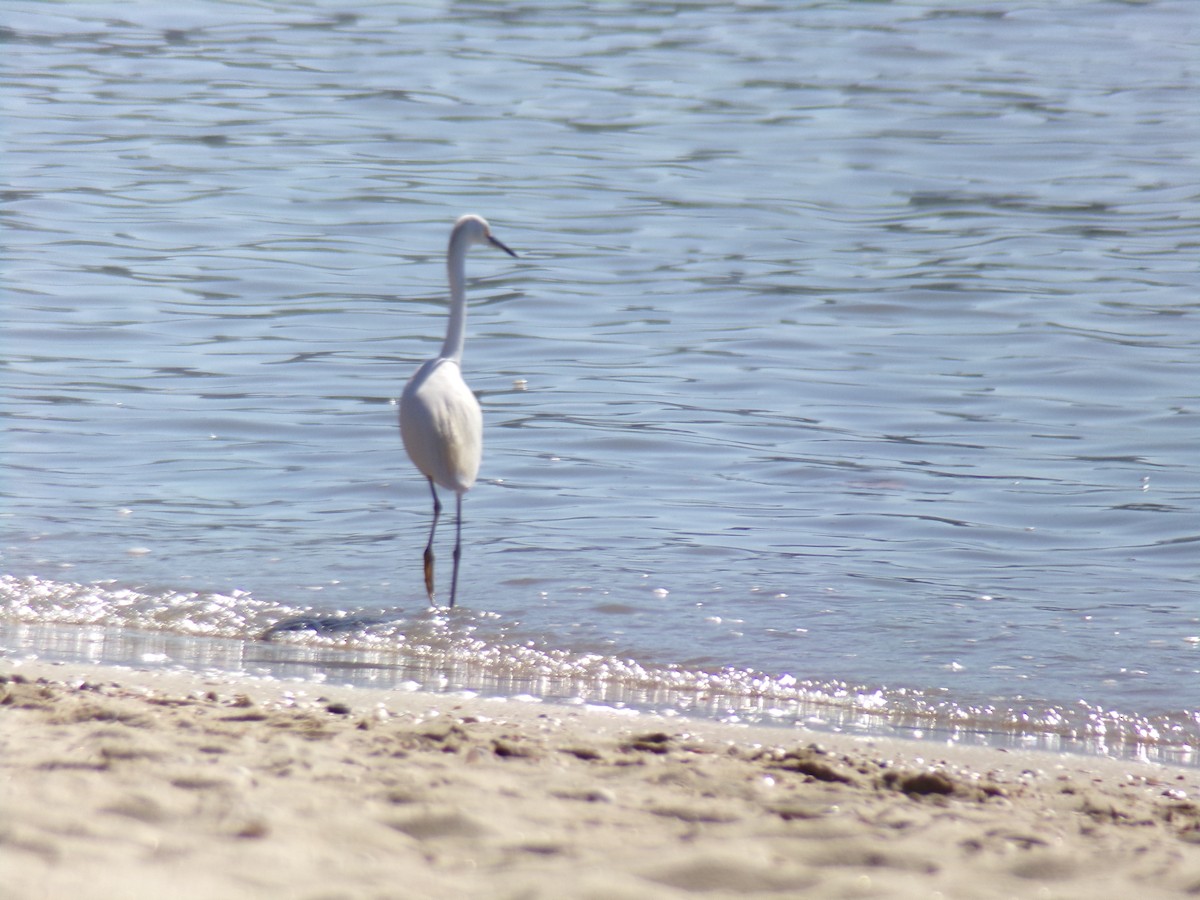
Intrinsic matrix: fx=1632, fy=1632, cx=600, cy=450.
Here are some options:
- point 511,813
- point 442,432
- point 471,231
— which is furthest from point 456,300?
point 511,813

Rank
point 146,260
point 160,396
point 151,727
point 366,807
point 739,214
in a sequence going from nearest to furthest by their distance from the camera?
1. point 366,807
2. point 151,727
3. point 160,396
4. point 146,260
5. point 739,214

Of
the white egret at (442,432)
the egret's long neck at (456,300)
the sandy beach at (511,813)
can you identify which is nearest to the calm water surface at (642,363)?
the white egret at (442,432)

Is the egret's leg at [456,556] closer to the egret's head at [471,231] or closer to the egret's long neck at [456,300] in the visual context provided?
the egret's long neck at [456,300]

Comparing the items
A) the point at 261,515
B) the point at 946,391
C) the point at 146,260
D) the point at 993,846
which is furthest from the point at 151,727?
the point at 146,260

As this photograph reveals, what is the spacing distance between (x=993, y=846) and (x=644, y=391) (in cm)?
669

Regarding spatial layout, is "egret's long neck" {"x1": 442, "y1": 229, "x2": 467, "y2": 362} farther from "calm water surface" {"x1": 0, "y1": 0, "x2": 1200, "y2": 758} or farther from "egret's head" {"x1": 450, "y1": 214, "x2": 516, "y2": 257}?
"calm water surface" {"x1": 0, "y1": 0, "x2": 1200, "y2": 758}

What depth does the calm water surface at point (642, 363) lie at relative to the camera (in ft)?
20.3

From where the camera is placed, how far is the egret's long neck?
8.10 meters

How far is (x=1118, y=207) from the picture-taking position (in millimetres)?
15141

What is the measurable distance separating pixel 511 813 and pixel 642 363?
739 centimetres

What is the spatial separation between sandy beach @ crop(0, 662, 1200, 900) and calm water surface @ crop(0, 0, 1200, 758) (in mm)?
1150

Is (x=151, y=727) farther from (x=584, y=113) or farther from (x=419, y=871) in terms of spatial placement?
(x=584, y=113)

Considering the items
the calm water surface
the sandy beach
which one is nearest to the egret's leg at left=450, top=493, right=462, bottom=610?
the calm water surface

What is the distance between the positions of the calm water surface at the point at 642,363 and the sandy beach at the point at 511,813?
115 cm
